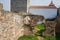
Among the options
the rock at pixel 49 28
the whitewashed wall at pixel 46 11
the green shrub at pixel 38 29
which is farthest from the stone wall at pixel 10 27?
the whitewashed wall at pixel 46 11

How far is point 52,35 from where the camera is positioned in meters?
6.37

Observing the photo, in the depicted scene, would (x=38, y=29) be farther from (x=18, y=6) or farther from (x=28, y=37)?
(x=18, y=6)

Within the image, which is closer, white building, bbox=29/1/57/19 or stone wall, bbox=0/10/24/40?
stone wall, bbox=0/10/24/40

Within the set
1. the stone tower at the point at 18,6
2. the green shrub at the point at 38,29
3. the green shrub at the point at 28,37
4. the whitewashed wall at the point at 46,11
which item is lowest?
the green shrub at the point at 28,37

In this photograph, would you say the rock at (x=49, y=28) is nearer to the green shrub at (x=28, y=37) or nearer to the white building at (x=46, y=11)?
the green shrub at (x=28, y=37)

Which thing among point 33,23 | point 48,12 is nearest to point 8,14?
point 33,23

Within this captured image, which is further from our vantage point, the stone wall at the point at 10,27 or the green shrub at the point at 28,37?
the stone wall at the point at 10,27

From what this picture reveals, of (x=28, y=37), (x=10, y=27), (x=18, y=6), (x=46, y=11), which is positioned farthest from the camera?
(x=18, y=6)

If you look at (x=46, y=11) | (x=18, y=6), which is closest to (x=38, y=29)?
(x=46, y=11)

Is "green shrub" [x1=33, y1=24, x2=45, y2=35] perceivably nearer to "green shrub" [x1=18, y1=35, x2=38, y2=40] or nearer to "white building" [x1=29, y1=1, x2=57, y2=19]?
"green shrub" [x1=18, y1=35, x2=38, y2=40]

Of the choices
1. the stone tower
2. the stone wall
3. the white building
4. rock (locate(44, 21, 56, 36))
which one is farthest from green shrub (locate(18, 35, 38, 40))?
the stone tower

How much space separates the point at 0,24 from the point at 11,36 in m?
0.50

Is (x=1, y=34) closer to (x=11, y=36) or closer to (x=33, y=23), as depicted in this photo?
(x=11, y=36)

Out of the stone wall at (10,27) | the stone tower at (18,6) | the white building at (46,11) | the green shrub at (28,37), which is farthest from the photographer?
the stone tower at (18,6)
